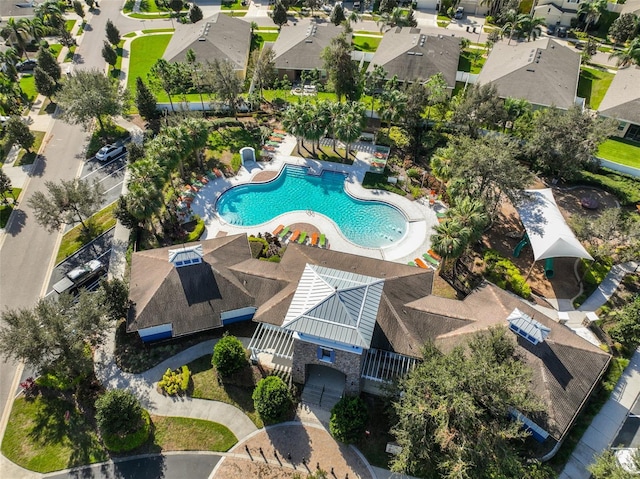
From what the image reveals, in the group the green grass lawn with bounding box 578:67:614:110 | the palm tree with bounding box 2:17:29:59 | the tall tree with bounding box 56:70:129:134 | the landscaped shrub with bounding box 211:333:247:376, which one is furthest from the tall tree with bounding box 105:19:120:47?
the green grass lawn with bounding box 578:67:614:110

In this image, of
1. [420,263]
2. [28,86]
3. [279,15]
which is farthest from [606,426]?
[28,86]

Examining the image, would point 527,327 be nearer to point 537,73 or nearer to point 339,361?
point 339,361

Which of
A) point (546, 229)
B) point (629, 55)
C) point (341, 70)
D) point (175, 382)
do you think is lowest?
point (175, 382)

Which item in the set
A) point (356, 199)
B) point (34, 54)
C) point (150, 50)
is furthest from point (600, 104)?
point (34, 54)

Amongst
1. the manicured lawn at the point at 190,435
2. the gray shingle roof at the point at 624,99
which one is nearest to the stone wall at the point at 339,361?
the manicured lawn at the point at 190,435

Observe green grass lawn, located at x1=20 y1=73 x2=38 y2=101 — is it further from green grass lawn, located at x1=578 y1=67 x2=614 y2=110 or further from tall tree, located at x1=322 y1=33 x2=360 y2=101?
green grass lawn, located at x1=578 y1=67 x2=614 y2=110

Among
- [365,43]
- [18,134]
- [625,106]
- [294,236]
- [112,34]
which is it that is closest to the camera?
[294,236]
